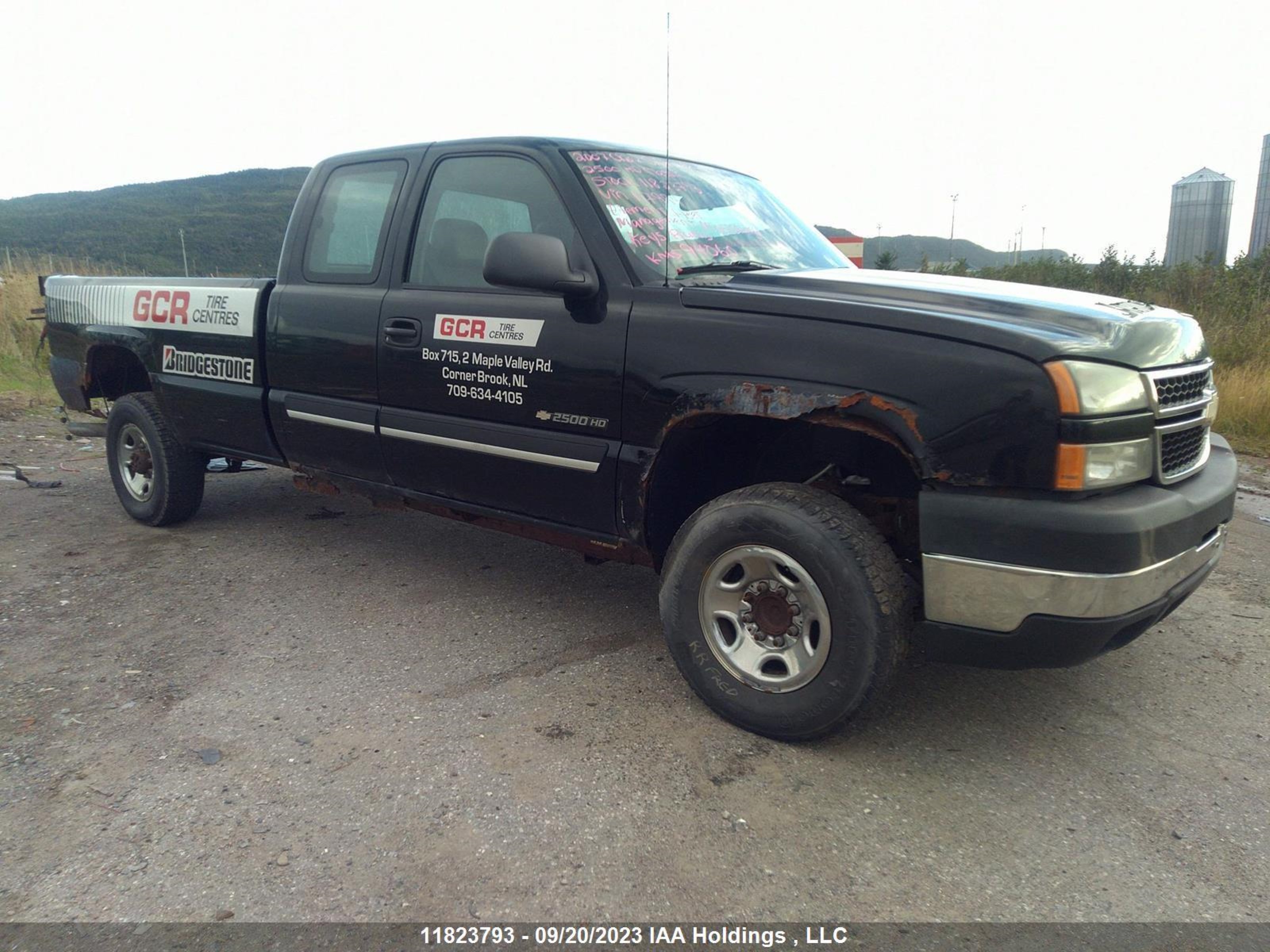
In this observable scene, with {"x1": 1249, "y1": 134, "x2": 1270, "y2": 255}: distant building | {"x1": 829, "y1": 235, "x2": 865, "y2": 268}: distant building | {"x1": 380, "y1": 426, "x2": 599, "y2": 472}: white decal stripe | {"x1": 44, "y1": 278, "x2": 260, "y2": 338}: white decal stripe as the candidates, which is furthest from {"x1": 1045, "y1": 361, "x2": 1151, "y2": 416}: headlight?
{"x1": 1249, "y1": 134, "x2": 1270, "y2": 255}: distant building

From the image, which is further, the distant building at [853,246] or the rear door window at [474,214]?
the distant building at [853,246]

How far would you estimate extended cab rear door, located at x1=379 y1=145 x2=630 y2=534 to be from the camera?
10.4 feet

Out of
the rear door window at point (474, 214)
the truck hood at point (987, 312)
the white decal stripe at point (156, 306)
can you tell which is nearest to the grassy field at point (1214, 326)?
the truck hood at point (987, 312)

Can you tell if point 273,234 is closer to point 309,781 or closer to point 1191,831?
point 309,781

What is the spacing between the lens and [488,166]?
3662 millimetres

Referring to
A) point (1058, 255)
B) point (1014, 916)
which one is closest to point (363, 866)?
point (1014, 916)

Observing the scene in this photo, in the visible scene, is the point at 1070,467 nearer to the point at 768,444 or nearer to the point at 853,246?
the point at 768,444

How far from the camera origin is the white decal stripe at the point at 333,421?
391cm

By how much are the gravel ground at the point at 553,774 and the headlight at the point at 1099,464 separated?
3.03ft

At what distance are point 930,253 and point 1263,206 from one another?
1679 centimetres

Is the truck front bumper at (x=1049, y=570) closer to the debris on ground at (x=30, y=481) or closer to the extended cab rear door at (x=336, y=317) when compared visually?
the extended cab rear door at (x=336, y=317)

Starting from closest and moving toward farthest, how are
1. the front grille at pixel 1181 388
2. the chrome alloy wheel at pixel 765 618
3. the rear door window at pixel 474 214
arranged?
the front grille at pixel 1181 388 < the chrome alloy wheel at pixel 765 618 < the rear door window at pixel 474 214

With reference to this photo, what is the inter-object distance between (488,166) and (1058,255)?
25400 millimetres

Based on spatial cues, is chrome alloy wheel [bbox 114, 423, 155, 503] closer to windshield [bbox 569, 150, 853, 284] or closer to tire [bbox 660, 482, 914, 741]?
windshield [bbox 569, 150, 853, 284]
